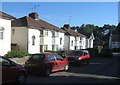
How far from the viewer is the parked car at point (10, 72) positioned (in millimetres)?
12523

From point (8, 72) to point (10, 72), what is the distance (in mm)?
149

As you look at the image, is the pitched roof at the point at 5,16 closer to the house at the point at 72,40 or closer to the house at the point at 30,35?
the house at the point at 30,35

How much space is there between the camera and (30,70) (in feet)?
59.1

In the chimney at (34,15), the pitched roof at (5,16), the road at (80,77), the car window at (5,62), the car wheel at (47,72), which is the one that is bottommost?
the road at (80,77)

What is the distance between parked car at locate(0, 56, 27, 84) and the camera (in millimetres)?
12523

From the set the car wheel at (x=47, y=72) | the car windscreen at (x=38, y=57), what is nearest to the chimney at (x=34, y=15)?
the car windscreen at (x=38, y=57)

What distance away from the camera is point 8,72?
12.7m

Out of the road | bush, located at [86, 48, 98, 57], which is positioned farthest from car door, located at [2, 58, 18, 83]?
bush, located at [86, 48, 98, 57]

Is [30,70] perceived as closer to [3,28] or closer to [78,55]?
[78,55]

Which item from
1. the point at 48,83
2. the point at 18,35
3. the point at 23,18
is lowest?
the point at 48,83

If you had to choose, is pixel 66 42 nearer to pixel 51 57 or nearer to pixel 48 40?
pixel 48 40

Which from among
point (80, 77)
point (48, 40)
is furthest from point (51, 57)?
point (48, 40)

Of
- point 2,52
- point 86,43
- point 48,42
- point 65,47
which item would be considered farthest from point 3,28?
point 86,43

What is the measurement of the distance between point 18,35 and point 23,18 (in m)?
4.26
